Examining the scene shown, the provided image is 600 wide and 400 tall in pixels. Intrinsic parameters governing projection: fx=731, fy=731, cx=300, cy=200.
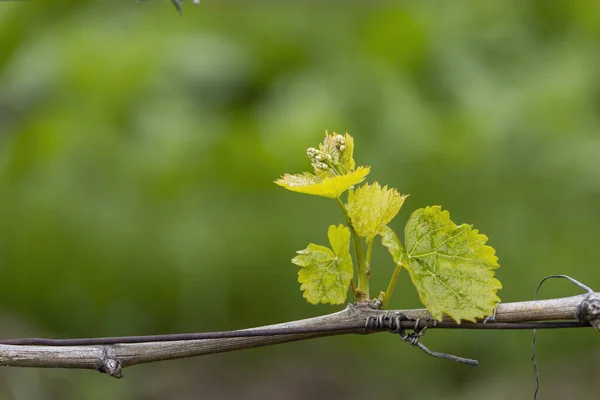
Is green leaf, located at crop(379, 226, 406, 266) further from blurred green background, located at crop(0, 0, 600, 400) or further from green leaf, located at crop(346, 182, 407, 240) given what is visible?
blurred green background, located at crop(0, 0, 600, 400)

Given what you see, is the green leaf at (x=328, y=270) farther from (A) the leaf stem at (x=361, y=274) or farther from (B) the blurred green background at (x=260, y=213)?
(B) the blurred green background at (x=260, y=213)

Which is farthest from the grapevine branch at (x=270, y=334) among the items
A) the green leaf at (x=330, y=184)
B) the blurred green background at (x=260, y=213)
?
the blurred green background at (x=260, y=213)

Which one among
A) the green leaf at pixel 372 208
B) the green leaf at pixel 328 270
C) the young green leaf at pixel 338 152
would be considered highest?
the young green leaf at pixel 338 152

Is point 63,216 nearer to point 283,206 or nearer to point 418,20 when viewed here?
point 283,206

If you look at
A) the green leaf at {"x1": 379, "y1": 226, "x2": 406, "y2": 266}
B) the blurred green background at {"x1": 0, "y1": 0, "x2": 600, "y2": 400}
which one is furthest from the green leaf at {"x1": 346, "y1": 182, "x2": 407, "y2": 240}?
the blurred green background at {"x1": 0, "y1": 0, "x2": 600, "y2": 400}

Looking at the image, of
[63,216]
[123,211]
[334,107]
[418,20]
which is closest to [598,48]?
[418,20]

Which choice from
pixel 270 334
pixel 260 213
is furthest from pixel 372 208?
pixel 260 213
